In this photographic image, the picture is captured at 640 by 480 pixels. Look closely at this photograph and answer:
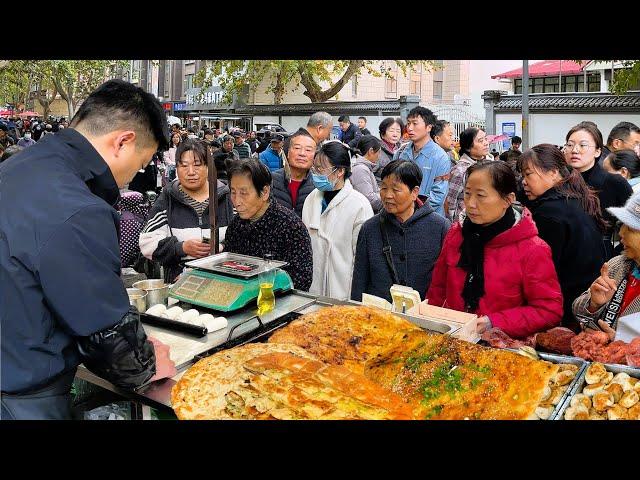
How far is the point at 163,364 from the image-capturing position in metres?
1.98

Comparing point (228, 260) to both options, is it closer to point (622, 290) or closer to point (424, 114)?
point (622, 290)

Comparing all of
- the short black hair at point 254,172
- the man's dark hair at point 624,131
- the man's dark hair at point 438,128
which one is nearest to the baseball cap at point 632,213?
the short black hair at point 254,172

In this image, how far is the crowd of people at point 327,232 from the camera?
161 cm

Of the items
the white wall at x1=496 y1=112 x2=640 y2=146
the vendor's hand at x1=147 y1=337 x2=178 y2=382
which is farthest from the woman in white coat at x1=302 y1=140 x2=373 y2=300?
the white wall at x1=496 y1=112 x2=640 y2=146

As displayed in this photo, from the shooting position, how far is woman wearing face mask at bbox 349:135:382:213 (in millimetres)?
5376

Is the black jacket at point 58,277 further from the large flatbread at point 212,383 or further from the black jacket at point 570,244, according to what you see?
the black jacket at point 570,244

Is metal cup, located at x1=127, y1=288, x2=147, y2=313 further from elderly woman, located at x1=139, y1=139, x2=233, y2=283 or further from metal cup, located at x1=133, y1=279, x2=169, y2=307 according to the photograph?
elderly woman, located at x1=139, y1=139, x2=233, y2=283

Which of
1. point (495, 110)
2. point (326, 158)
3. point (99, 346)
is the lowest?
point (99, 346)

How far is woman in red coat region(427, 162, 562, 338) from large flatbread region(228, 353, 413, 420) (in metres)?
0.99
